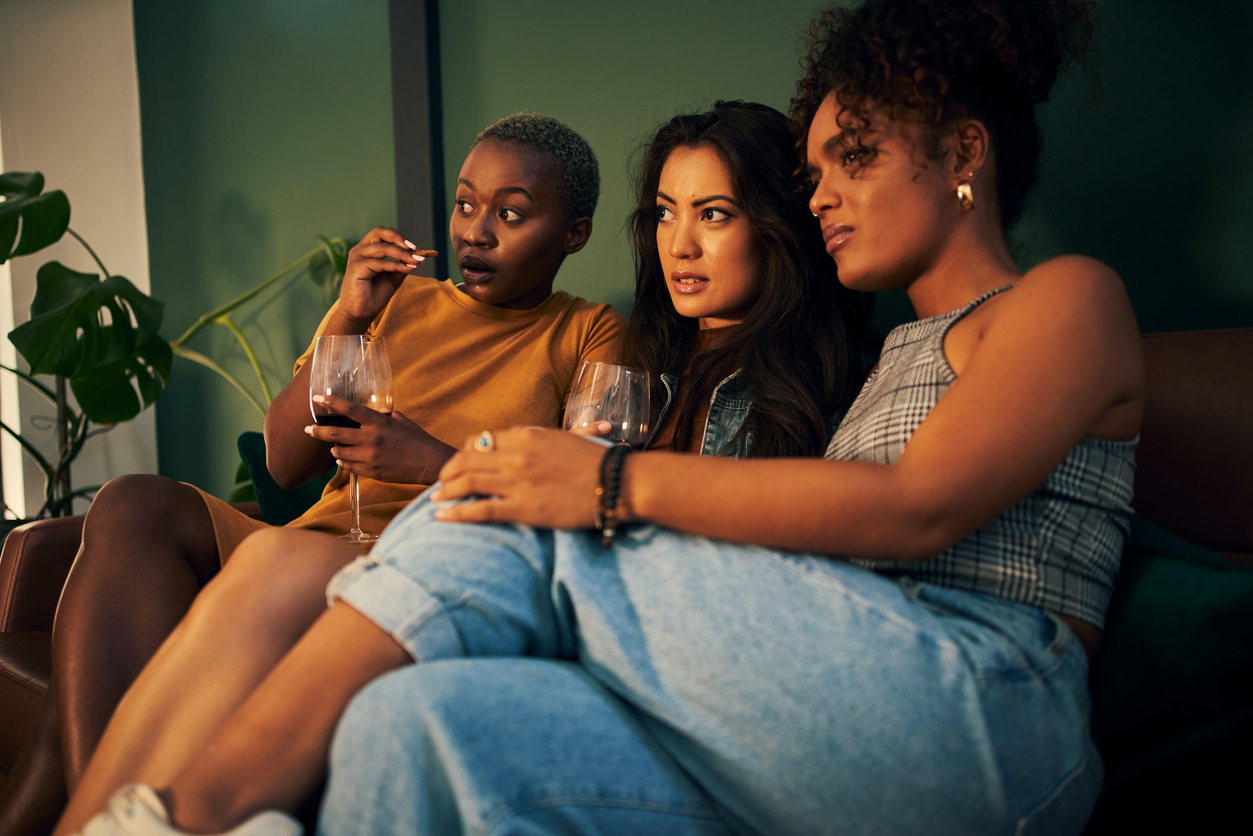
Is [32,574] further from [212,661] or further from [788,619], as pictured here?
[788,619]

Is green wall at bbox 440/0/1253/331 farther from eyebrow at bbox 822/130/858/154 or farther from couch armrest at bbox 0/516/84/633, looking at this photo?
couch armrest at bbox 0/516/84/633

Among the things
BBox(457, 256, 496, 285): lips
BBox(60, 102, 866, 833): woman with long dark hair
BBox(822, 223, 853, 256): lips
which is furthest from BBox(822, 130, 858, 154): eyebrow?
BBox(457, 256, 496, 285): lips

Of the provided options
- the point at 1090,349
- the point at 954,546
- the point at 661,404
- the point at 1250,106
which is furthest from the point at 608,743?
the point at 1250,106

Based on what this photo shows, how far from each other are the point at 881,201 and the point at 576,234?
2.40ft

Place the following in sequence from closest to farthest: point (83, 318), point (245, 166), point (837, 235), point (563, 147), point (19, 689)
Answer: point (837, 235) → point (19, 689) → point (563, 147) → point (83, 318) → point (245, 166)

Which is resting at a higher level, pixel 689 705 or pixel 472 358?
pixel 472 358

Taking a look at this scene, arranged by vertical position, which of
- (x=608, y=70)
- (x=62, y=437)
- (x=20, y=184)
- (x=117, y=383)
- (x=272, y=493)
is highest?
(x=608, y=70)

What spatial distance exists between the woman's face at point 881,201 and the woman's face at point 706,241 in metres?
0.29

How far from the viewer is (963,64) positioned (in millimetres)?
1093

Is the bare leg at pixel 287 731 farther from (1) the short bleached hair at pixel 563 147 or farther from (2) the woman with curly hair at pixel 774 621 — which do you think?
(1) the short bleached hair at pixel 563 147

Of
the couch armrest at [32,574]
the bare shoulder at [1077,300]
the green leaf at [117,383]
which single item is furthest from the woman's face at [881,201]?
the green leaf at [117,383]

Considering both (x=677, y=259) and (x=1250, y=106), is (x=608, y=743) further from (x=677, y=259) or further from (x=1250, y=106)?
(x=1250, y=106)

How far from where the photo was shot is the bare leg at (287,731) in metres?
0.66

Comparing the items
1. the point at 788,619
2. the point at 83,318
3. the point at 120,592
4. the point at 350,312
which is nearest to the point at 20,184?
the point at 83,318
